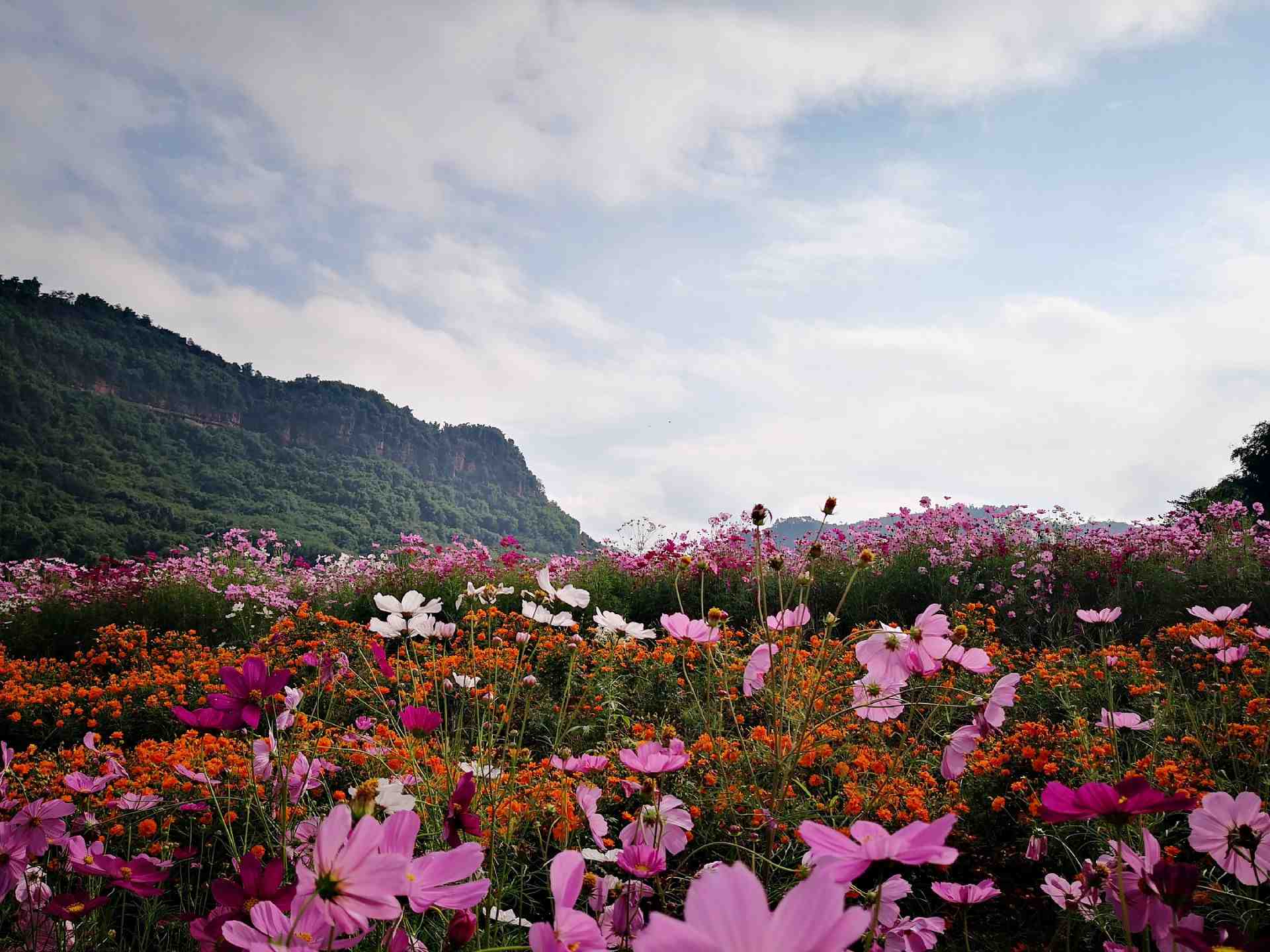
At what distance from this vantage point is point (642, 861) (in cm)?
87

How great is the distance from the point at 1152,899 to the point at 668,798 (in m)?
0.62

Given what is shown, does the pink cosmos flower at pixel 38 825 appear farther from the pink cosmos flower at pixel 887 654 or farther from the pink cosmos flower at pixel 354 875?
the pink cosmos flower at pixel 887 654

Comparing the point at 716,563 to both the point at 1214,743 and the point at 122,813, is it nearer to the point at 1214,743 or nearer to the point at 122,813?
the point at 1214,743

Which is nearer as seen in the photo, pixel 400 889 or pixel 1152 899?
pixel 400 889

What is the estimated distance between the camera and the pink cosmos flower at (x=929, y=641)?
1.18m

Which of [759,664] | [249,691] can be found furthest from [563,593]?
[249,691]

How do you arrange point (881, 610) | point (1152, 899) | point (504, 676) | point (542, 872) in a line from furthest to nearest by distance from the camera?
1. point (881, 610)
2. point (504, 676)
3. point (542, 872)
4. point (1152, 899)

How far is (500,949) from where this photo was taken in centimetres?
56

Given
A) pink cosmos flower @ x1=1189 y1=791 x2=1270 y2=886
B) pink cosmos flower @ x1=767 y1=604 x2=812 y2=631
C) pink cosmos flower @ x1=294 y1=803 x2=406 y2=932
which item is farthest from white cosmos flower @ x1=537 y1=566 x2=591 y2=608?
pink cosmos flower @ x1=1189 y1=791 x2=1270 y2=886

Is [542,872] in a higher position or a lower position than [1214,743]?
lower

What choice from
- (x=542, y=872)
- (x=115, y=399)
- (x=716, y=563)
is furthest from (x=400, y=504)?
(x=542, y=872)

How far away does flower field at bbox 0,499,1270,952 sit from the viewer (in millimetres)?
635

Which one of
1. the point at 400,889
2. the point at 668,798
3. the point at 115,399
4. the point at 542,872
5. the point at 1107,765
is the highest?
the point at 115,399

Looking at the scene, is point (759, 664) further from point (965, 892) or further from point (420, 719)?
point (420, 719)
